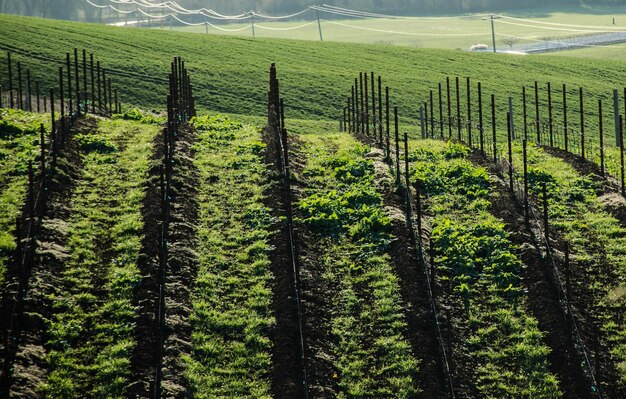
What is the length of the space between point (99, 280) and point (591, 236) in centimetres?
1253

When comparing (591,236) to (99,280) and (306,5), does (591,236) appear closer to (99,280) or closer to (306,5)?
(99,280)

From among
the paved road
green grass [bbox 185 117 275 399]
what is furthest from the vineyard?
the paved road

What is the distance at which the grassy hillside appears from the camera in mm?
55562

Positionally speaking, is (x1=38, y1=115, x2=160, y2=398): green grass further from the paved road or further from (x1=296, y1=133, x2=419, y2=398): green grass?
the paved road

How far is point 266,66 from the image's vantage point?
6519cm

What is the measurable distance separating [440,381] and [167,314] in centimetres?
607

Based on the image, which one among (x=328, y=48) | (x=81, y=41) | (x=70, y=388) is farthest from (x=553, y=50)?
(x=70, y=388)

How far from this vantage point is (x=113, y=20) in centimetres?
15788

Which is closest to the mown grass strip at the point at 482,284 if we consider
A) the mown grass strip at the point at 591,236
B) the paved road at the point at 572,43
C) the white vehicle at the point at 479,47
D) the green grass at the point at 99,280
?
the mown grass strip at the point at 591,236

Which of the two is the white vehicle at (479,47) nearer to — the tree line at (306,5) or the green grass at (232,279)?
the tree line at (306,5)

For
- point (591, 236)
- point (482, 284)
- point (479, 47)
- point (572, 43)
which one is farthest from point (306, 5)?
point (482, 284)

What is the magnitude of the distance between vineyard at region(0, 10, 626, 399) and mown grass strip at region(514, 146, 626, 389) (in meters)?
0.07

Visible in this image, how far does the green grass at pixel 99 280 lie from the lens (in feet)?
65.8

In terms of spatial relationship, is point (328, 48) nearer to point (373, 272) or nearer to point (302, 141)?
point (302, 141)
